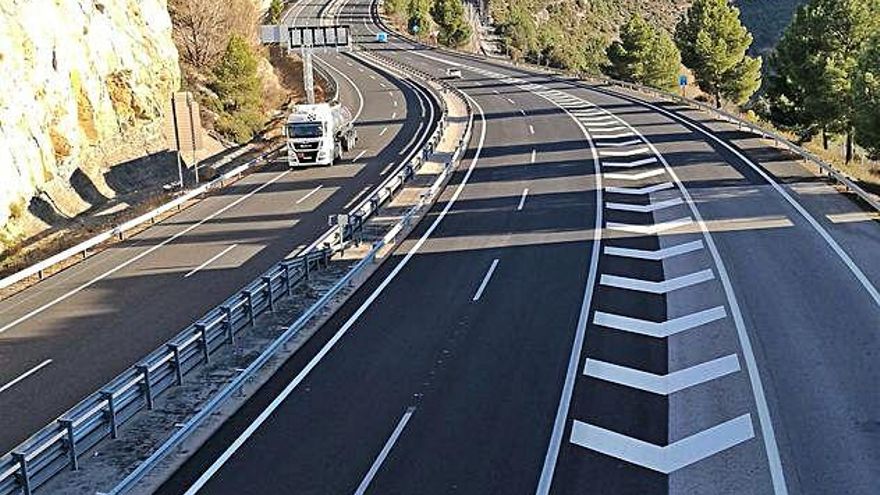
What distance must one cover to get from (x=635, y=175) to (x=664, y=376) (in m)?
19.8

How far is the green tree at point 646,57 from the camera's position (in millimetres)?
78500

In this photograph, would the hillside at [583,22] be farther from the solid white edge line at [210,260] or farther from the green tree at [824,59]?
the solid white edge line at [210,260]

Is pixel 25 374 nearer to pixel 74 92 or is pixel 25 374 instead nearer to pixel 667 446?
pixel 667 446

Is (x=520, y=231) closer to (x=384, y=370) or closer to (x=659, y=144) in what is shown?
(x=384, y=370)

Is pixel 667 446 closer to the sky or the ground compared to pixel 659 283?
closer to the ground

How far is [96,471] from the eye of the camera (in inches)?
512

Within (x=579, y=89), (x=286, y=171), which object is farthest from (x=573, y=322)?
(x=579, y=89)

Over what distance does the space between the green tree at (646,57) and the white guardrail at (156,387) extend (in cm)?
6101

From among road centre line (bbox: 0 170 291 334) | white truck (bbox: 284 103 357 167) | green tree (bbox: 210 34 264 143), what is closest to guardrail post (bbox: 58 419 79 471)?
road centre line (bbox: 0 170 291 334)

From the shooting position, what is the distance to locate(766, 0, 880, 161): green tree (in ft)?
147

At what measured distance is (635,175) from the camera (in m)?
34.4

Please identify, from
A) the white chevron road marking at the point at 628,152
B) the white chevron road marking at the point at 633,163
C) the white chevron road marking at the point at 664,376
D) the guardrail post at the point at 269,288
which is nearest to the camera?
the white chevron road marking at the point at 664,376

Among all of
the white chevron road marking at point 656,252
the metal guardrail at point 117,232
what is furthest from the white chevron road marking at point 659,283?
the metal guardrail at point 117,232

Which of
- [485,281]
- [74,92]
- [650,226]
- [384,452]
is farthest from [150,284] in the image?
[74,92]
